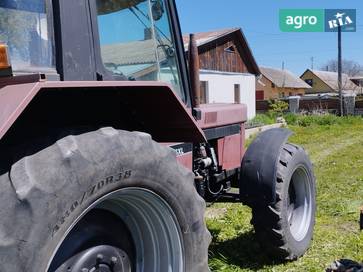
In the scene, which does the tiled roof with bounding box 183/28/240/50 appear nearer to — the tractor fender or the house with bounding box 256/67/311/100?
the tractor fender

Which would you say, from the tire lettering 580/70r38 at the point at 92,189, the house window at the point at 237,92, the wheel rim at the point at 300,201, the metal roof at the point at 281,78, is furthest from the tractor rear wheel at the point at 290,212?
the metal roof at the point at 281,78

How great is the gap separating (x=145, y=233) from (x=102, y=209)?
1.00 ft

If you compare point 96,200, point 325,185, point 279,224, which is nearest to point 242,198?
point 279,224

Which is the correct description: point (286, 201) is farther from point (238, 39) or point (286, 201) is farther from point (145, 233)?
point (238, 39)

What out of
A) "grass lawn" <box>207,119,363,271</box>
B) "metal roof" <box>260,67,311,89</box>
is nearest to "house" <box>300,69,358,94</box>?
"metal roof" <box>260,67,311,89</box>

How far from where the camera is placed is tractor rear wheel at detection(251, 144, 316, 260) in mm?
4066

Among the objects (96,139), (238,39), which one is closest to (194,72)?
(96,139)

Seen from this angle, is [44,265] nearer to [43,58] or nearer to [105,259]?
[105,259]

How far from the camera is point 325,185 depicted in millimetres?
7781

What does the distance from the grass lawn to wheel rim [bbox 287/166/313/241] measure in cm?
25

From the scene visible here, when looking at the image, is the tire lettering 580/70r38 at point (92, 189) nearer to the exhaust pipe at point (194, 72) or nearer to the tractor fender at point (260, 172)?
the exhaust pipe at point (194, 72)

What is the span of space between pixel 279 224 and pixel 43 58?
2.50m

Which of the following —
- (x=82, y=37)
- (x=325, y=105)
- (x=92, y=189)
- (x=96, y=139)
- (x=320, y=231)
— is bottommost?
(x=325, y=105)

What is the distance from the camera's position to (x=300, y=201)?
479 centimetres
